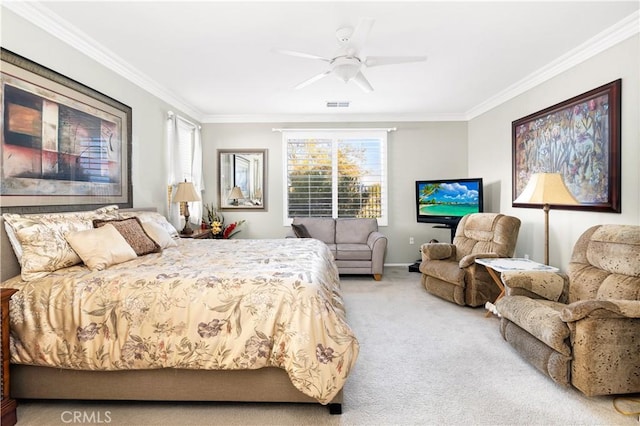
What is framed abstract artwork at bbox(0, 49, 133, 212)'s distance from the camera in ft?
7.82

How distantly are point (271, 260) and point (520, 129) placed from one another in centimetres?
387

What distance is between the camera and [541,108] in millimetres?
4105

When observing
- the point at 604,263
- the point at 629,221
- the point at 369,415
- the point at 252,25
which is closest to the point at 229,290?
the point at 369,415

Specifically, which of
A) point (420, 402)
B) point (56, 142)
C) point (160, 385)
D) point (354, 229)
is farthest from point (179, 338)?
point (354, 229)

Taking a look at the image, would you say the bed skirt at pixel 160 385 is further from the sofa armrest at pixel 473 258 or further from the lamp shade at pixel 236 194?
the lamp shade at pixel 236 194

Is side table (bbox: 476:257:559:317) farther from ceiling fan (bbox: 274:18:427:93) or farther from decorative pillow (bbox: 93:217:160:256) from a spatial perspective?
decorative pillow (bbox: 93:217:160:256)

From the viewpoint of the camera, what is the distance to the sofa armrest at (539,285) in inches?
108

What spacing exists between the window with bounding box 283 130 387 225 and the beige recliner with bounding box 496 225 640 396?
3464 millimetres

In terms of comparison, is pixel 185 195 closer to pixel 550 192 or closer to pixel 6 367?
pixel 6 367

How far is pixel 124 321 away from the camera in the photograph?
1.93 meters

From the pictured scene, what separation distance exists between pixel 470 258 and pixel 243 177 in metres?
4.03

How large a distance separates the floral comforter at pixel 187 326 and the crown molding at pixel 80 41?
6.56 feet

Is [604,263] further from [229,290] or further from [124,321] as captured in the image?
[124,321]

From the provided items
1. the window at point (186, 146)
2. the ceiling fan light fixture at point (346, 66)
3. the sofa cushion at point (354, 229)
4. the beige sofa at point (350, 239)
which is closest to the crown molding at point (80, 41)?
the window at point (186, 146)
